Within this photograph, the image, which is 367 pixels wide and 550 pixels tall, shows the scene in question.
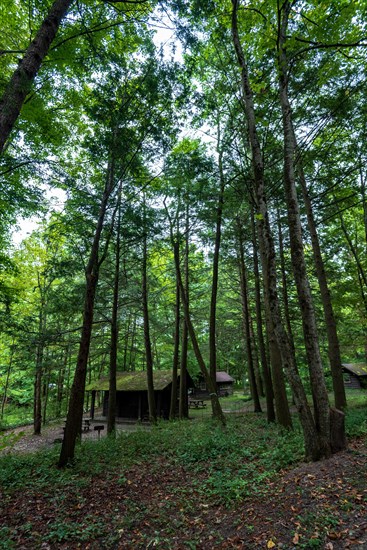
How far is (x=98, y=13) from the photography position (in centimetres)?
661

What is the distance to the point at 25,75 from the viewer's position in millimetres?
4016

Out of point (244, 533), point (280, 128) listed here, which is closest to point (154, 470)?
point (244, 533)

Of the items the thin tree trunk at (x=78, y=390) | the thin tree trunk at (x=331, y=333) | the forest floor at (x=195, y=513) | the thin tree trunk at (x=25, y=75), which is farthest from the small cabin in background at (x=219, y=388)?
the thin tree trunk at (x=25, y=75)

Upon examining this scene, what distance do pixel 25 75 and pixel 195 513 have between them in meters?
7.23

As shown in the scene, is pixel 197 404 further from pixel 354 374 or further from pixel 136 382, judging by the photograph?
pixel 354 374

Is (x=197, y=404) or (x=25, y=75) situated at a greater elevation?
(x=25, y=75)

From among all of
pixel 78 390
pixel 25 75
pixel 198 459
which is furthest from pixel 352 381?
A: pixel 25 75

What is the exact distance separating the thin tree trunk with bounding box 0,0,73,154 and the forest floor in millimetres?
5616

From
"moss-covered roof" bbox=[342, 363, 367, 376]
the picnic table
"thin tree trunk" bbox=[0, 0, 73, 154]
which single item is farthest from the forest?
"moss-covered roof" bbox=[342, 363, 367, 376]

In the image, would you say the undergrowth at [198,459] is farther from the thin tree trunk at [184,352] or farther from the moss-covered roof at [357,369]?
the moss-covered roof at [357,369]

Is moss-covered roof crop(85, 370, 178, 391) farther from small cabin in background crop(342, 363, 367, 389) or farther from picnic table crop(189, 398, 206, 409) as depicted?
small cabin in background crop(342, 363, 367, 389)

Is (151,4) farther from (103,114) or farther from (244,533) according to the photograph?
(244,533)

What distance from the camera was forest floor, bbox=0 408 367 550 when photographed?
3.44 metres

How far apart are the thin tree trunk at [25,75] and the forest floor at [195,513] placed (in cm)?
562
